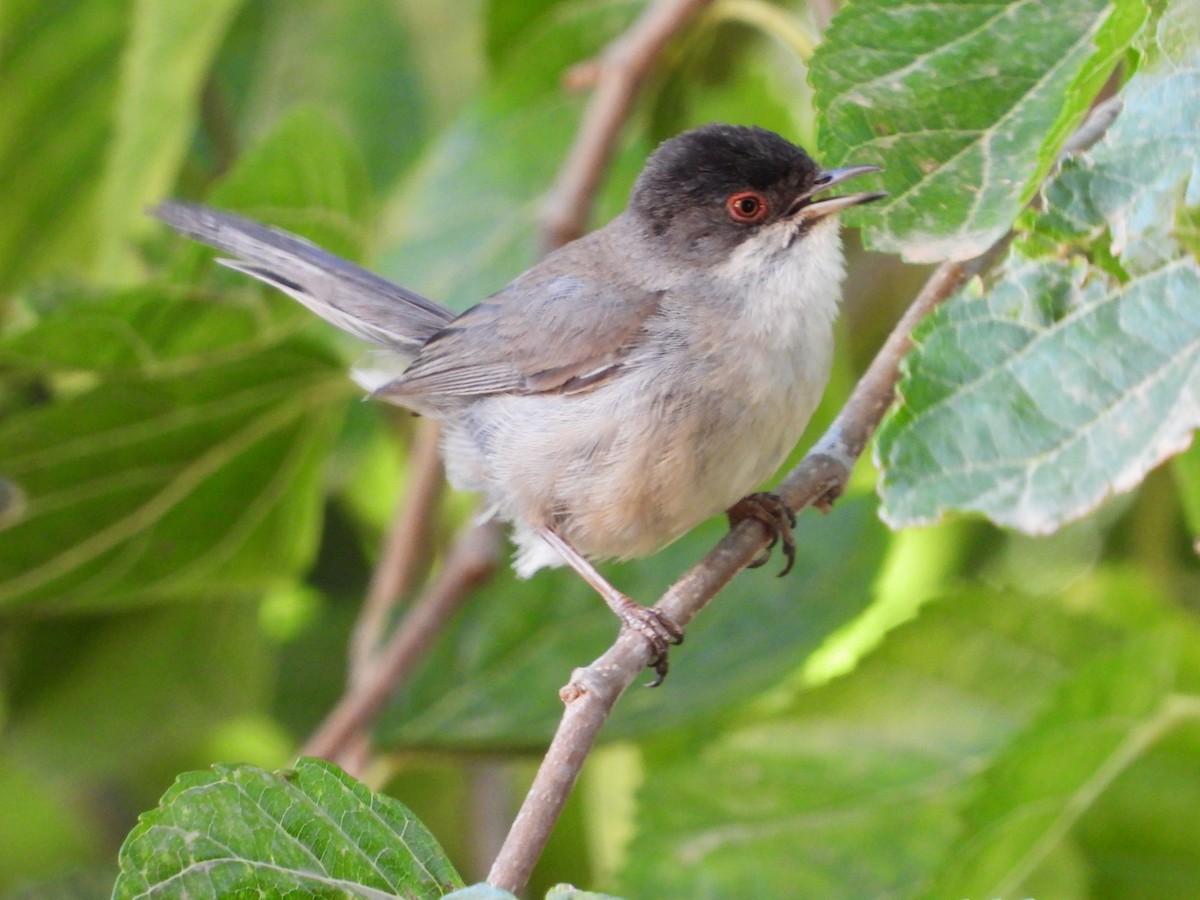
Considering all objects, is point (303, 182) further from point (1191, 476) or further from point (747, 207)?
point (1191, 476)

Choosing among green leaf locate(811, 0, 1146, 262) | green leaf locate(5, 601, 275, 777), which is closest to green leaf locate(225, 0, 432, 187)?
green leaf locate(5, 601, 275, 777)

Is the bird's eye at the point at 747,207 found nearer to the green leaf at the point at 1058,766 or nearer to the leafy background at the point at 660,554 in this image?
the leafy background at the point at 660,554

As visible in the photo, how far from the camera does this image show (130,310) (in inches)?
115

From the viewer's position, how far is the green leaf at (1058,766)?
225 cm

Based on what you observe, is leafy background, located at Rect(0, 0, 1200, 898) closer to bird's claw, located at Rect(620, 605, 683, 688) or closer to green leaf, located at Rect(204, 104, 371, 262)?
green leaf, located at Rect(204, 104, 371, 262)

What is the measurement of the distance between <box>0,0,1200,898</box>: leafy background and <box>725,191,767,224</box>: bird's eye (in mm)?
479

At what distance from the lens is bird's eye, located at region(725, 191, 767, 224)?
9.14ft

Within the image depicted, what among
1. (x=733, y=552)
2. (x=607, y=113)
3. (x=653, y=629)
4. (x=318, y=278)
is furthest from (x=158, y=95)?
(x=733, y=552)

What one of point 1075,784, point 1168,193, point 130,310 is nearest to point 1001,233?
point 1168,193

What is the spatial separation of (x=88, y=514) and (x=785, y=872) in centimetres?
182

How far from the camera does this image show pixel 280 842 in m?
1.57

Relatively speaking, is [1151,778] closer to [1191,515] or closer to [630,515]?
Result: [1191,515]

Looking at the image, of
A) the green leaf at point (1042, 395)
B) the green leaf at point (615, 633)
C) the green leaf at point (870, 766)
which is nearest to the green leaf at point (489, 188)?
the green leaf at point (615, 633)

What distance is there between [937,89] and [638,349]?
1036mm
